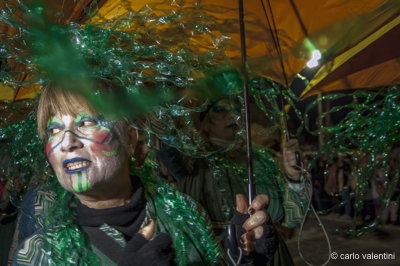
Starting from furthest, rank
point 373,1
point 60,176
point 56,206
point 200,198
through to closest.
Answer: point 200,198
point 373,1
point 56,206
point 60,176

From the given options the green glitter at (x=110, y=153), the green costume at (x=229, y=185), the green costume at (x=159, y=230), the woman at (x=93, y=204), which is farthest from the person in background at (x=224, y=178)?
the green glitter at (x=110, y=153)

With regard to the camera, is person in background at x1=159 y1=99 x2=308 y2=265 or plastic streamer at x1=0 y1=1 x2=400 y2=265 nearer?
plastic streamer at x1=0 y1=1 x2=400 y2=265

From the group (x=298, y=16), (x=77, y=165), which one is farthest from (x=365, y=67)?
(x=77, y=165)

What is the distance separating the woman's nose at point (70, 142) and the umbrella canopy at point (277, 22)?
41 cm

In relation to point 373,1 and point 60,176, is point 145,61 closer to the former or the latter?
point 60,176

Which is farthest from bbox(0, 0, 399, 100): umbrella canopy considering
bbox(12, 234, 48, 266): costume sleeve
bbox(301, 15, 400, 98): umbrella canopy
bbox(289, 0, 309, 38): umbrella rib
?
bbox(12, 234, 48, 266): costume sleeve

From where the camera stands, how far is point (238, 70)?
1.57 m

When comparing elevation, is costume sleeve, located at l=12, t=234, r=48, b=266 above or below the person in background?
below

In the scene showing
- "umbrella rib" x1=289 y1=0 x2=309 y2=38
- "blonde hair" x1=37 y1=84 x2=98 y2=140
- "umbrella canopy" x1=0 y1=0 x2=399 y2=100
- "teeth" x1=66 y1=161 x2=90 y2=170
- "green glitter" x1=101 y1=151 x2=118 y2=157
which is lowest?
"teeth" x1=66 y1=161 x2=90 y2=170

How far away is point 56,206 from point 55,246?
0.23 meters

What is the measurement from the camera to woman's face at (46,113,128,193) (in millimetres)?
1311

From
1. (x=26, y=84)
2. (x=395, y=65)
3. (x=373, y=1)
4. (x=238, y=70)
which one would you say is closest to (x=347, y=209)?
(x=395, y=65)

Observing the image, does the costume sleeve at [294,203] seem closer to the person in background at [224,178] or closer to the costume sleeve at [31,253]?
the person in background at [224,178]

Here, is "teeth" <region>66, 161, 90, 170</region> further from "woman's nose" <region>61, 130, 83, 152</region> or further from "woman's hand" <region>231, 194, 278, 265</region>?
"woman's hand" <region>231, 194, 278, 265</region>
